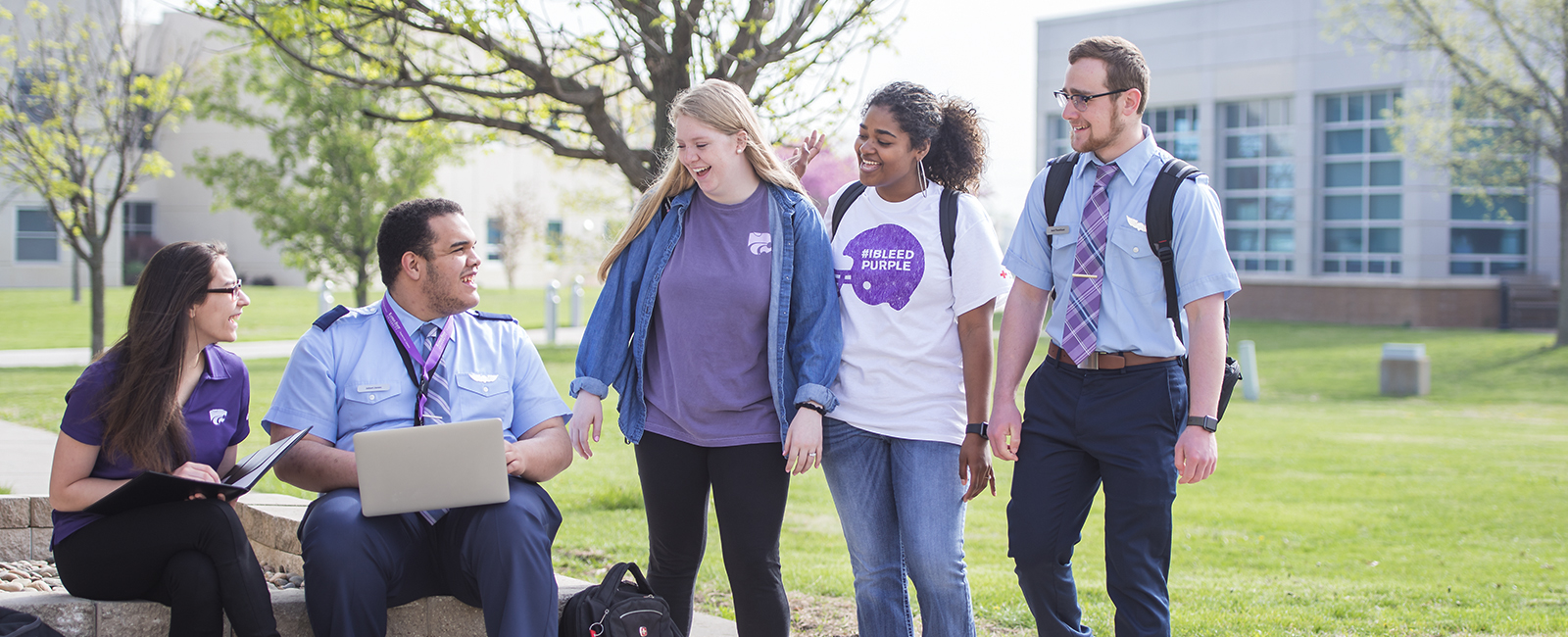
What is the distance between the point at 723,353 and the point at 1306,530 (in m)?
6.24

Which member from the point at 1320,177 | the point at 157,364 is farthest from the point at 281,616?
the point at 1320,177

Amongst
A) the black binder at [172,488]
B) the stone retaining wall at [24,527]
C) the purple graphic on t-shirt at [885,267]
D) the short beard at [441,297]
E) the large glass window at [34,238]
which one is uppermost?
the large glass window at [34,238]

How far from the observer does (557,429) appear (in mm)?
3594

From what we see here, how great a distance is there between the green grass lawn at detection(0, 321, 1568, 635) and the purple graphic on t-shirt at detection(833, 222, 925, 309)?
6.12 feet

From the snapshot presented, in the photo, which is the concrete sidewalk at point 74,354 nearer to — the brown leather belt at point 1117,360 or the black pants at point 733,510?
the black pants at point 733,510

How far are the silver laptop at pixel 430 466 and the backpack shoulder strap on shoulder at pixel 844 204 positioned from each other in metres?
1.17

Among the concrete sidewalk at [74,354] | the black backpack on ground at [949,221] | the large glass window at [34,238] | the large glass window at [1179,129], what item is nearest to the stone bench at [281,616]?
the black backpack on ground at [949,221]

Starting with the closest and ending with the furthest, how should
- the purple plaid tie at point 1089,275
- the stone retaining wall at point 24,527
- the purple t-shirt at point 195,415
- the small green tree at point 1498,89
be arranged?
the purple t-shirt at point 195,415 < the purple plaid tie at point 1089,275 < the stone retaining wall at point 24,527 < the small green tree at point 1498,89

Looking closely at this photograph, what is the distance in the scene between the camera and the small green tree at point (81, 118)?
48.6 feet

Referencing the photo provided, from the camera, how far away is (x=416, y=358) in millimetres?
3457

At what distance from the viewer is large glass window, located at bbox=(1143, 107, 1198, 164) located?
36.6 metres

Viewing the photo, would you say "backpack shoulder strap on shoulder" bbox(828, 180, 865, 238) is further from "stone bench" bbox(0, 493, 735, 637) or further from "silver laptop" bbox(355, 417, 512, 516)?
Answer: "stone bench" bbox(0, 493, 735, 637)

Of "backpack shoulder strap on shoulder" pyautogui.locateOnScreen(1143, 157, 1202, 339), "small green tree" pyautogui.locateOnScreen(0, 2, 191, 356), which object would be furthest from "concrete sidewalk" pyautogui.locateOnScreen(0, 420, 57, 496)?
"small green tree" pyautogui.locateOnScreen(0, 2, 191, 356)

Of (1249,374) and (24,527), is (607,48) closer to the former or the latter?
(24,527)
